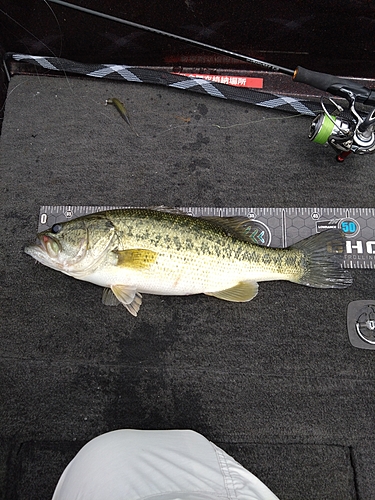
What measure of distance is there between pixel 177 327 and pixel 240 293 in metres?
0.45

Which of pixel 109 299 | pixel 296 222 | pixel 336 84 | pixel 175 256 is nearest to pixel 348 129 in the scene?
pixel 336 84

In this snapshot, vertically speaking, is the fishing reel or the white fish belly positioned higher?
the fishing reel

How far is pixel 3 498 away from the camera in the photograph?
231 centimetres

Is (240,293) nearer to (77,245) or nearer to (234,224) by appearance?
(234,224)

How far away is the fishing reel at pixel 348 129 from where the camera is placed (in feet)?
7.80

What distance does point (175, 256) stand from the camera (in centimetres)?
226

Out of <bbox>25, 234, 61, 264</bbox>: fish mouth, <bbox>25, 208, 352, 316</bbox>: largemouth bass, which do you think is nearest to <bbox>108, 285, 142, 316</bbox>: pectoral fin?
<bbox>25, 208, 352, 316</bbox>: largemouth bass

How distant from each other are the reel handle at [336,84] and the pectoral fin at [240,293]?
4.01 ft

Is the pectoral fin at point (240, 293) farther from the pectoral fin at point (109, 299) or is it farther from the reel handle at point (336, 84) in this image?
the reel handle at point (336, 84)

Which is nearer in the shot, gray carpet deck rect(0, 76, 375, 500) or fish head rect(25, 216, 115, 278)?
fish head rect(25, 216, 115, 278)

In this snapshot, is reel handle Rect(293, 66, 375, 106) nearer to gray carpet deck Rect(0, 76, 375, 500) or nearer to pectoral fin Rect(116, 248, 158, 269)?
gray carpet deck Rect(0, 76, 375, 500)

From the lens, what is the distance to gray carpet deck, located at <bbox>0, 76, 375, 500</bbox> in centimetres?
236

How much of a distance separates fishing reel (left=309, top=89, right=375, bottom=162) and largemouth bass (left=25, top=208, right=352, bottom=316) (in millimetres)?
547

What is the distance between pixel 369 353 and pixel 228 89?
1.96 meters
